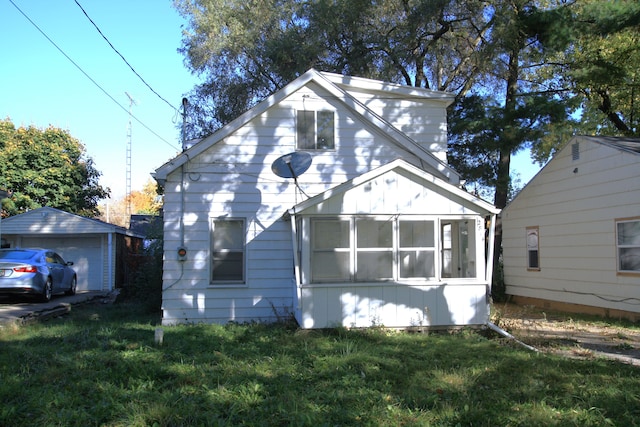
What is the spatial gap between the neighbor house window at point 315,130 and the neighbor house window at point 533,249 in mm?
6854

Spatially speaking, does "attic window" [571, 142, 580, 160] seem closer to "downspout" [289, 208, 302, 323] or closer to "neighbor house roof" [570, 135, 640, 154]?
"neighbor house roof" [570, 135, 640, 154]

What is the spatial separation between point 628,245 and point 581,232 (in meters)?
1.50

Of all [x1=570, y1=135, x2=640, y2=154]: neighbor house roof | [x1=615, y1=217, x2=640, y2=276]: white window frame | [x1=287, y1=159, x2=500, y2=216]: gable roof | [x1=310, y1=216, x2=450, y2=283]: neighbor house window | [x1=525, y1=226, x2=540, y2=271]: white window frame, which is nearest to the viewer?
[x1=287, y1=159, x2=500, y2=216]: gable roof

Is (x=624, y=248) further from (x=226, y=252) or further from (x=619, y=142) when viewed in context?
(x=226, y=252)

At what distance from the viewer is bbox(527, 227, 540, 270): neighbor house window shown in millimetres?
14094

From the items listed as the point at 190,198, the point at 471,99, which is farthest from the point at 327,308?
the point at 471,99

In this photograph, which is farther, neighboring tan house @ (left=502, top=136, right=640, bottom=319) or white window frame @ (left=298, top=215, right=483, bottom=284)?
neighboring tan house @ (left=502, top=136, right=640, bottom=319)

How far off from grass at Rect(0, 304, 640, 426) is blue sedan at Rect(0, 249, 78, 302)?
16.6 feet

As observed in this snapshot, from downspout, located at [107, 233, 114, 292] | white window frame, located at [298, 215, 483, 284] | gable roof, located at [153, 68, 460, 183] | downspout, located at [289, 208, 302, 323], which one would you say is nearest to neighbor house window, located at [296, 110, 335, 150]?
gable roof, located at [153, 68, 460, 183]

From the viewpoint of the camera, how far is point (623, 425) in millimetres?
4574

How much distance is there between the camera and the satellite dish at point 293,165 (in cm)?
994

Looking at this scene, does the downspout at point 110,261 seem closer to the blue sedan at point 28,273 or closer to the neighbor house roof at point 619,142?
the blue sedan at point 28,273

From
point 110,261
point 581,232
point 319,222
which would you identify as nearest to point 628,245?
point 581,232

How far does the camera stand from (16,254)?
13.4 m
